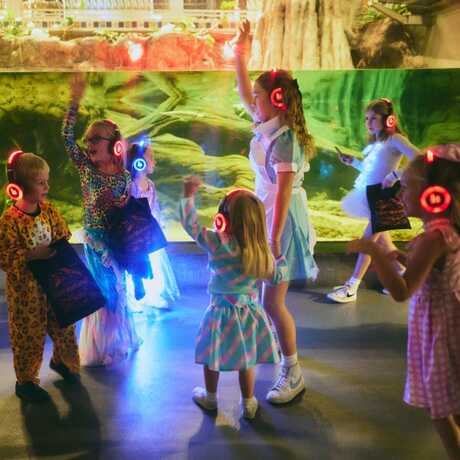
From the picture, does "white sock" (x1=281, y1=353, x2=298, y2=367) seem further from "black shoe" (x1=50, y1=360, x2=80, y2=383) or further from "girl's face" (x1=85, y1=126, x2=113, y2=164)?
"girl's face" (x1=85, y1=126, x2=113, y2=164)

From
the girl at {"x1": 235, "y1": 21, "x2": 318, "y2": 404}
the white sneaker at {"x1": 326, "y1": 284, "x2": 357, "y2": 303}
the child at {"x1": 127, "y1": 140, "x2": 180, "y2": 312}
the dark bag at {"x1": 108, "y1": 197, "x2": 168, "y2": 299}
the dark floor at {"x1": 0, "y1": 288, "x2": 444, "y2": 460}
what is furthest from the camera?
the white sneaker at {"x1": 326, "y1": 284, "x2": 357, "y2": 303}

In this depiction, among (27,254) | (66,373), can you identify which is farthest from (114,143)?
(66,373)

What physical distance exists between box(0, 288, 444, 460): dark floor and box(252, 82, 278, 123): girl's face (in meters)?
1.55

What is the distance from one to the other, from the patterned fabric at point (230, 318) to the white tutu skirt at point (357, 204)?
206cm

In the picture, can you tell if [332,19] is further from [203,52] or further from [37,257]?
[37,257]

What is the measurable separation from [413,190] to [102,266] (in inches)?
80.2

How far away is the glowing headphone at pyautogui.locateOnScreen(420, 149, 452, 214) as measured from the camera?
2.10m

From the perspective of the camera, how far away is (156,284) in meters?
4.63

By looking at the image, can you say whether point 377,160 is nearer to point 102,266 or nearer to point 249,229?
point 249,229

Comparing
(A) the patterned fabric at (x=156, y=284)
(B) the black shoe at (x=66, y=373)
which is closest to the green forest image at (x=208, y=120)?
(A) the patterned fabric at (x=156, y=284)

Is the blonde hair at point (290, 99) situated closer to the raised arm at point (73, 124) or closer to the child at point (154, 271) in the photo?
the raised arm at point (73, 124)

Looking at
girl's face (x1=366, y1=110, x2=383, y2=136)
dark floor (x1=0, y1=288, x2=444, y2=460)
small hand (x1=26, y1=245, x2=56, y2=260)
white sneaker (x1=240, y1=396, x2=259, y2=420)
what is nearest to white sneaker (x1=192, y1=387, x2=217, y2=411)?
dark floor (x1=0, y1=288, x2=444, y2=460)

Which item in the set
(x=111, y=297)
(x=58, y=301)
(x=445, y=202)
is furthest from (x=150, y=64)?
(x=445, y=202)

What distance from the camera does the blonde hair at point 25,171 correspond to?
2.88m
